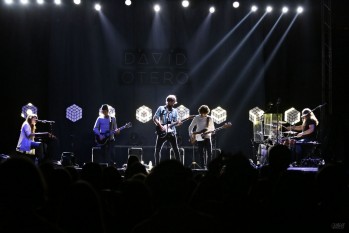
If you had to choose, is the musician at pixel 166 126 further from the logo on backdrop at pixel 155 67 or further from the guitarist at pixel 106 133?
the logo on backdrop at pixel 155 67

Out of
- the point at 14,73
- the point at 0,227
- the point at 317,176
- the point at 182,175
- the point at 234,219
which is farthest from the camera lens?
the point at 14,73

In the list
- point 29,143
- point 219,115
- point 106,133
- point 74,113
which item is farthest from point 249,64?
point 29,143

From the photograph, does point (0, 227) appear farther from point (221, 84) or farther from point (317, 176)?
point (221, 84)

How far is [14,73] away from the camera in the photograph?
53.3 ft

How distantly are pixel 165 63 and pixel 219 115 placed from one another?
2860 millimetres

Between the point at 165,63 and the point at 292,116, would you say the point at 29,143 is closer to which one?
the point at 165,63

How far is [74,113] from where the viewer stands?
16.4m

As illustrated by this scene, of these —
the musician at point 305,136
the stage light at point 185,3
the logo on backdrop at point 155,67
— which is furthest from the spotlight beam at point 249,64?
the musician at point 305,136

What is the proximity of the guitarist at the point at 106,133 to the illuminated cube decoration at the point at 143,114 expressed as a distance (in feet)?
10.1

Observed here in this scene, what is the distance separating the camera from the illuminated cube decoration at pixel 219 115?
16.9 m

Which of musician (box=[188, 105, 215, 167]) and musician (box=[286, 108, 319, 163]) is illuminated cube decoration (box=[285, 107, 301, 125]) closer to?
musician (box=[286, 108, 319, 163])

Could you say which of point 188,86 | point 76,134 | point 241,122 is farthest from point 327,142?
point 76,134

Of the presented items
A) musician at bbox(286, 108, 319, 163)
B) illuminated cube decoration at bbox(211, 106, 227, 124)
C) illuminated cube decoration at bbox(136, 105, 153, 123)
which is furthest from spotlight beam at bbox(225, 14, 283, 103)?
musician at bbox(286, 108, 319, 163)

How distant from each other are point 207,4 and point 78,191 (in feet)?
49.4
